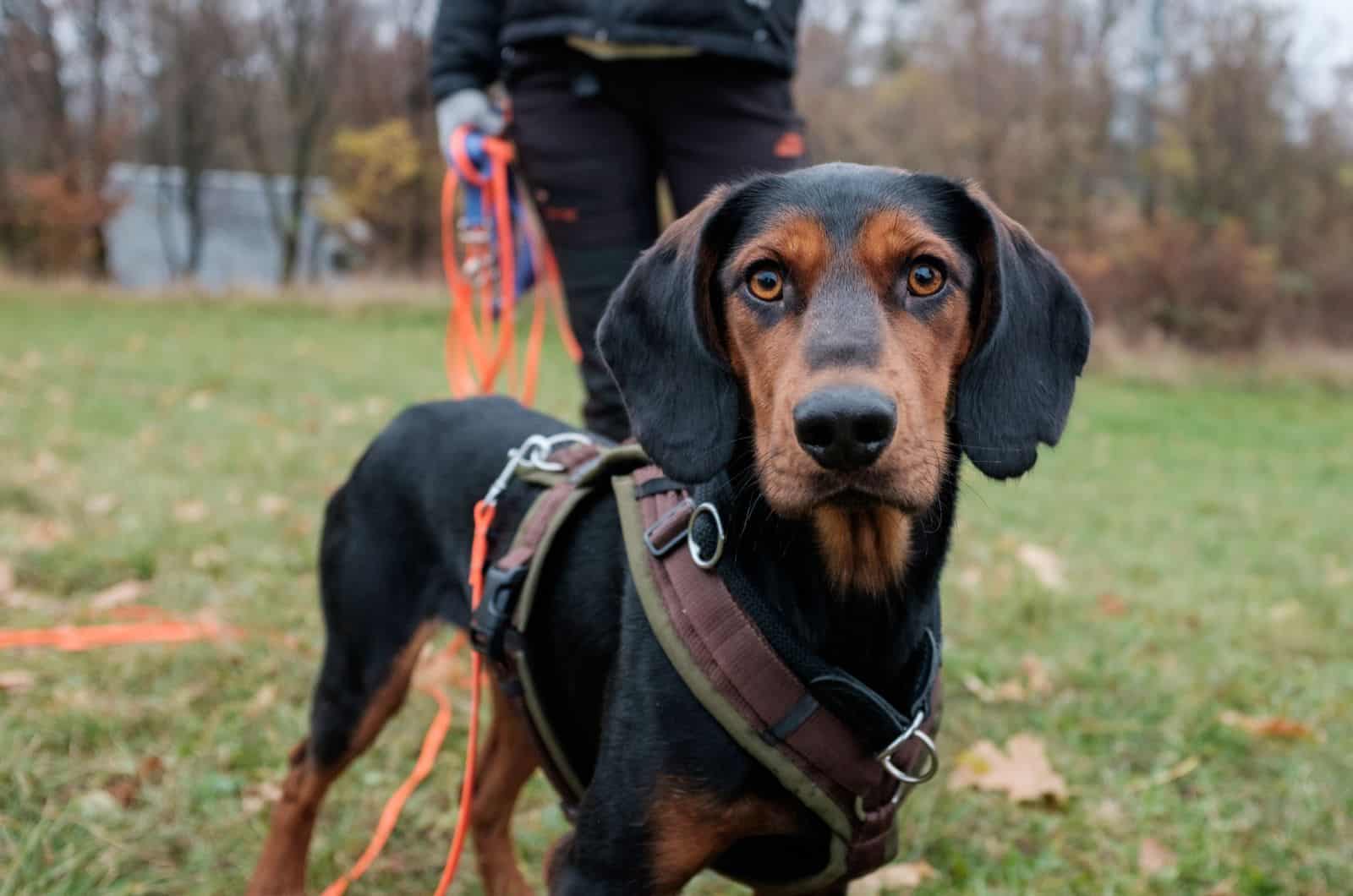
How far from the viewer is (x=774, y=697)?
190 cm

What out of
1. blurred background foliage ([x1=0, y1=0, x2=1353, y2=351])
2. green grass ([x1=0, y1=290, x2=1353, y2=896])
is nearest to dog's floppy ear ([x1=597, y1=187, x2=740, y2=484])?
green grass ([x1=0, y1=290, x2=1353, y2=896])

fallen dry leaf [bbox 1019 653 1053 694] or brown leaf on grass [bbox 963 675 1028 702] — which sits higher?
brown leaf on grass [bbox 963 675 1028 702]

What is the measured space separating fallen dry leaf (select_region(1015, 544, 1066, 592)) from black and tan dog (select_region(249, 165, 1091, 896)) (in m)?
3.57

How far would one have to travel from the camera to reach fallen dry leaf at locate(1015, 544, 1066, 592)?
5539 mm

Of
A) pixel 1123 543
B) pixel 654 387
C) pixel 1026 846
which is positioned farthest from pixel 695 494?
pixel 1123 543

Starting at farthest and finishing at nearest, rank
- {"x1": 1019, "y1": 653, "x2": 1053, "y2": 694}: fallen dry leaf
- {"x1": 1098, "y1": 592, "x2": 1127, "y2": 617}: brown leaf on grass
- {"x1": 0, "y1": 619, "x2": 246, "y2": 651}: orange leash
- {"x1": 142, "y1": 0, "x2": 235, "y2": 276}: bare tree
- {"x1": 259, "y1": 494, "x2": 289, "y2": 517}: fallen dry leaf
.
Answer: {"x1": 142, "y1": 0, "x2": 235, "y2": 276}: bare tree < {"x1": 259, "y1": 494, "x2": 289, "y2": 517}: fallen dry leaf < {"x1": 1098, "y1": 592, "x2": 1127, "y2": 617}: brown leaf on grass < {"x1": 1019, "y1": 653, "x2": 1053, "y2": 694}: fallen dry leaf < {"x1": 0, "y1": 619, "x2": 246, "y2": 651}: orange leash

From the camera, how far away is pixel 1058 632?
4812mm

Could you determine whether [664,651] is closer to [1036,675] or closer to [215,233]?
[1036,675]

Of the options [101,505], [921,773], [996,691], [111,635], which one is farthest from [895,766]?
[101,505]

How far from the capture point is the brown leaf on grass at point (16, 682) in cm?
369

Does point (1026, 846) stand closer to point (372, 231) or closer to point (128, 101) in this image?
point (372, 231)

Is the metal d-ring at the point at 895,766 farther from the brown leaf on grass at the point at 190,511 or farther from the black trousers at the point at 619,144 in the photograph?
the brown leaf on grass at the point at 190,511

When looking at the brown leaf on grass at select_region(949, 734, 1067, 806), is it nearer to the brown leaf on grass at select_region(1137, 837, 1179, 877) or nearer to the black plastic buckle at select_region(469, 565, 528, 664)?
the brown leaf on grass at select_region(1137, 837, 1179, 877)

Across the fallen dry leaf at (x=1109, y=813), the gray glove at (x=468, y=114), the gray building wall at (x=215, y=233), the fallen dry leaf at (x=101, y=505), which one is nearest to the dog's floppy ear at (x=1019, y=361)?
the fallen dry leaf at (x=1109, y=813)
